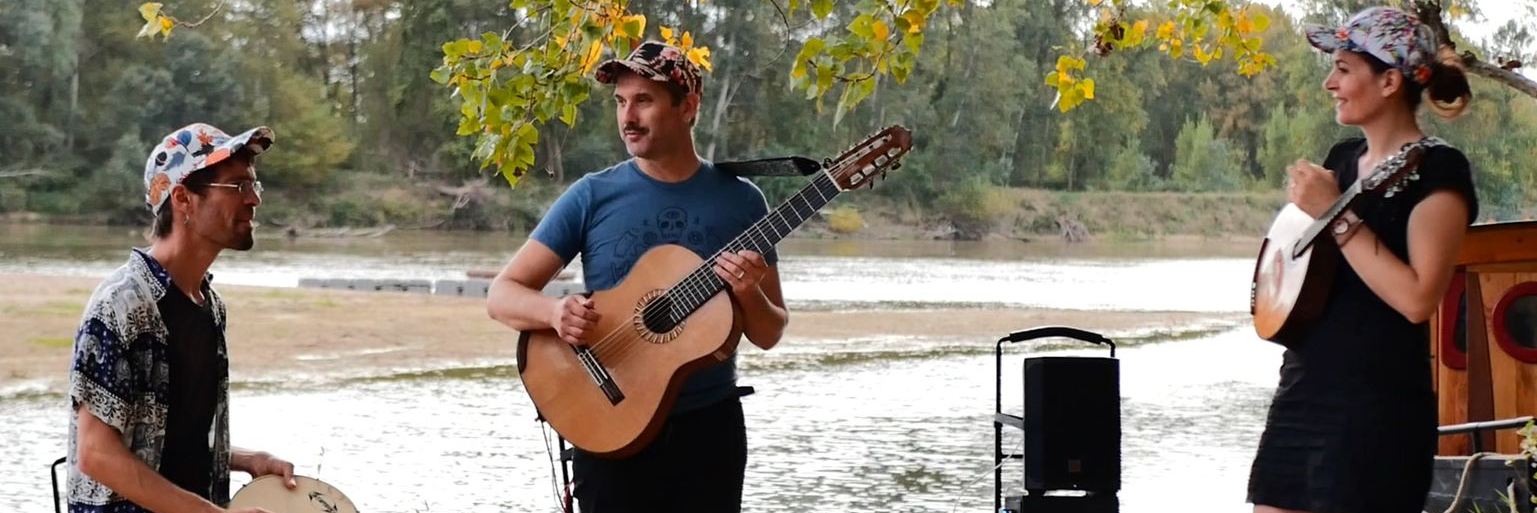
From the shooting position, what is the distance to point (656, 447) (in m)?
3.53

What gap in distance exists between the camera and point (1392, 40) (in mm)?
2982

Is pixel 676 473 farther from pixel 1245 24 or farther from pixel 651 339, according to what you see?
pixel 1245 24

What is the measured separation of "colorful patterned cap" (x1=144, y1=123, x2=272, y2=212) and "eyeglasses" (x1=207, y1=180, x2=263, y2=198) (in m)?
0.04

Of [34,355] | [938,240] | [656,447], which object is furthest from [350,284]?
[938,240]

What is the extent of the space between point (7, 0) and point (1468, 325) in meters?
58.3

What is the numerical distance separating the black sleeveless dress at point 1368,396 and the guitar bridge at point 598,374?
50.9 inches

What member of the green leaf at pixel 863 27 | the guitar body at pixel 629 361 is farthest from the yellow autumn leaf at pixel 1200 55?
the guitar body at pixel 629 361

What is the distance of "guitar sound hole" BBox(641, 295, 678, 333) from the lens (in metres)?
3.58

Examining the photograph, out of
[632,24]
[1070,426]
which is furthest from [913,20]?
[1070,426]

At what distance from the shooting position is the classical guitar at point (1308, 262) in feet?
9.59

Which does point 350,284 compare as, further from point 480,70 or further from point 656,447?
point 656,447

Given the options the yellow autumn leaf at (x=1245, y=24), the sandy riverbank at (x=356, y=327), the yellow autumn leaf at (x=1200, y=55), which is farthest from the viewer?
the sandy riverbank at (x=356, y=327)

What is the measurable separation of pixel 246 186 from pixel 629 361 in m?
0.96

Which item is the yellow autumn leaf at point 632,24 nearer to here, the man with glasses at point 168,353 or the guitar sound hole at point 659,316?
the guitar sound hole at point 659,316
